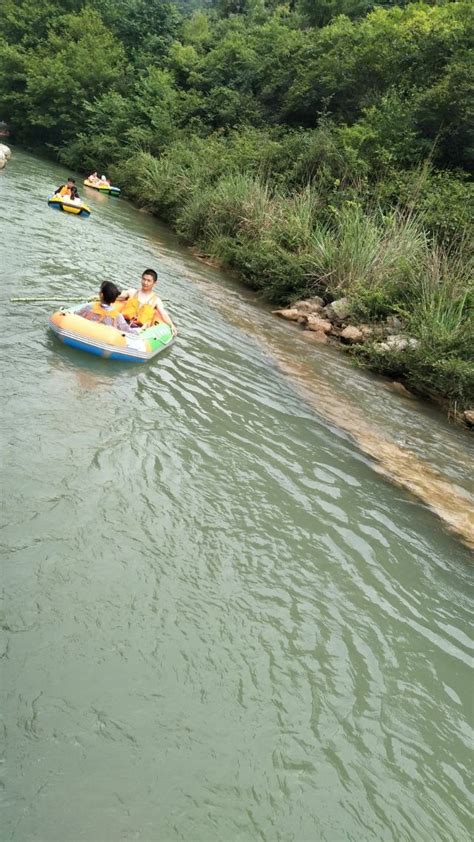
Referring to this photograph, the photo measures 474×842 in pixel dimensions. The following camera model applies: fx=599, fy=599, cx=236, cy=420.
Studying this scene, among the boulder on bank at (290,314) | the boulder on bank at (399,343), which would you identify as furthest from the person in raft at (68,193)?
the boulder on bank at (399,343)

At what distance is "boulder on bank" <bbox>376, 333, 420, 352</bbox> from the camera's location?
33.3 ft

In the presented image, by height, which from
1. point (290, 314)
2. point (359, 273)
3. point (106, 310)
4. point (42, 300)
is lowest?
point (42, 300)

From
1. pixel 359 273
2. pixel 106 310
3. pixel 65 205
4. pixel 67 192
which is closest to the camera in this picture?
pixel 106 310

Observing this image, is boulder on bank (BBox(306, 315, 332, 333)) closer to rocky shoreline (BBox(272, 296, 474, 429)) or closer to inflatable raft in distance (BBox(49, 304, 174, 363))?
rocky shoreline (BBox(272, 296, 474, 429))

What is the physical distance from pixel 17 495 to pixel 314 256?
33.8 feet

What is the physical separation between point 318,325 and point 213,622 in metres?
9.24

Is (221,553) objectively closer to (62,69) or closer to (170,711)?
(170,711)

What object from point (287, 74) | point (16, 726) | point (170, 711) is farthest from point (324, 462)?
point (287, 74)

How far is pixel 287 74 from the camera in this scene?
24.5 m

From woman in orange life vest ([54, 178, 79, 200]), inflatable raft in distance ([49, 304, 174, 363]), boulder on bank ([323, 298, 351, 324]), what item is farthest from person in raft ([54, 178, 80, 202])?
inflatable raft in distance ([49, 304, 174, 363])

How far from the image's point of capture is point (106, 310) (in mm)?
7473

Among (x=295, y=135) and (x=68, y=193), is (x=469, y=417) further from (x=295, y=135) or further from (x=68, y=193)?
(x=295, y=135)

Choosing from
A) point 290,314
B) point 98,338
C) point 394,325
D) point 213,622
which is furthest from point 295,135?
point 213,622

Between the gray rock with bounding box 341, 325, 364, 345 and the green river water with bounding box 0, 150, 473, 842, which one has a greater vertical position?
the gray rock with bounding box 341, 325, 364, 345
